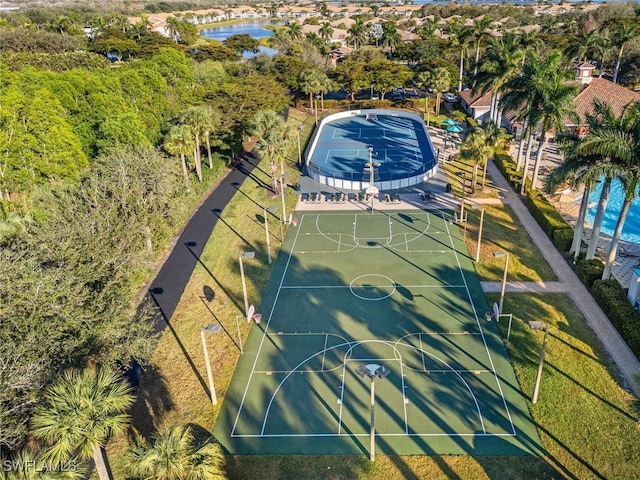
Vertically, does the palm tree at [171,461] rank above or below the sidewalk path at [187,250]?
above

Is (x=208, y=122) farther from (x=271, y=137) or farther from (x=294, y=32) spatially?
(x=294, y=32)

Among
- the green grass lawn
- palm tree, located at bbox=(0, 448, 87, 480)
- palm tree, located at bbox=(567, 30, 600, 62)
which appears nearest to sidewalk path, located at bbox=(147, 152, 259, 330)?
the green grass lawn

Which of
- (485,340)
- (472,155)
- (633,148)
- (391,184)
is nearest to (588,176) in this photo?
(633,148)

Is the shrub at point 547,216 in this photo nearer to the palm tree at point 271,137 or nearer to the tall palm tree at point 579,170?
the tall palm tree at point 579,170

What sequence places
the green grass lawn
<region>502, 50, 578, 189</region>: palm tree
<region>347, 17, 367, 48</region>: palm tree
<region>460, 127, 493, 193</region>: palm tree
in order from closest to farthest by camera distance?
1. the green grass lawn
2. <region>502, 50, 578, 189</region>: palm tree
3. <region>460, 127, 493, 193</region>: palm tree
4. <region>347, 17, 367, 48</region>: palm tree

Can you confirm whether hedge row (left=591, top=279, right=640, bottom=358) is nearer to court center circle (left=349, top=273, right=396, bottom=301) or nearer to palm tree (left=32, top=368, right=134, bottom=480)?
court center circle (left=349, top=273, right=396, bottom=301)

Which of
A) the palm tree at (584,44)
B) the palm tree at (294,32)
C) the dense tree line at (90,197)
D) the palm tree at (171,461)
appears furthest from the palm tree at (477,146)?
the palm tree at (294,32)
